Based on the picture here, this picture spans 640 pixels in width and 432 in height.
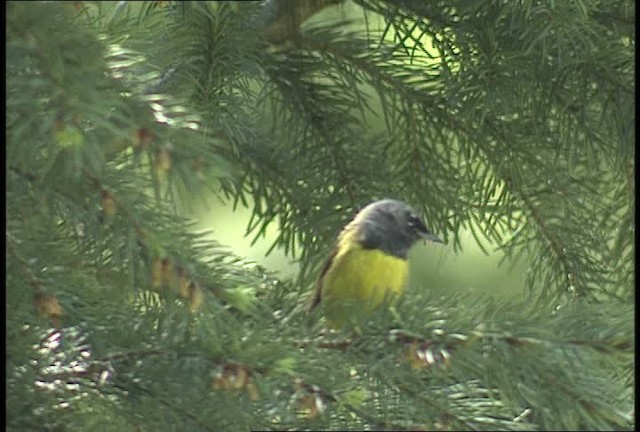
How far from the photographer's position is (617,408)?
88cm

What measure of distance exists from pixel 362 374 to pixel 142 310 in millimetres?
222

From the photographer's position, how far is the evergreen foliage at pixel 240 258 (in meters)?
0.82

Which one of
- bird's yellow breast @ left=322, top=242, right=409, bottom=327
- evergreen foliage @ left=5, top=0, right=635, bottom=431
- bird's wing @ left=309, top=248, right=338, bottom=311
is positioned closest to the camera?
evergreen foliage @ left=5, top=0, right=635, bottom=431

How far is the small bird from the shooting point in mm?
1575

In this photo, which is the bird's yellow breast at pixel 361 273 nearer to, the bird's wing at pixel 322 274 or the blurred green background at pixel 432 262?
the bird's wing at pixel 322 274

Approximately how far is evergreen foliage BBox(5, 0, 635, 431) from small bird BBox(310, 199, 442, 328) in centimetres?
7

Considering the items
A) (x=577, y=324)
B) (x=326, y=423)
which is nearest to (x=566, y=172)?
(x=577, y=324)

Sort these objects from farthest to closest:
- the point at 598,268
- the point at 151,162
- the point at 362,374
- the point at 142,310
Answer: the point at 598,268 → the point at 142,310 → the point at 362,374 → the point at 151,162

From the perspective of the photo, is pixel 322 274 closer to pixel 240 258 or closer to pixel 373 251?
pixel 373 251

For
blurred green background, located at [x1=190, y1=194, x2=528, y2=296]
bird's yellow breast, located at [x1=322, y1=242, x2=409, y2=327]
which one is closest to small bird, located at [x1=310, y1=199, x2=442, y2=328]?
bird's yellow breast, located at [x1=322, y1=242, x2=409, y2=327]

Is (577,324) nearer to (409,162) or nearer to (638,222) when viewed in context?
(638,222)

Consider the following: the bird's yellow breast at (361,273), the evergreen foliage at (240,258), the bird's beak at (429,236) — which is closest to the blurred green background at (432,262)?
the bird's yellow breast at (361,273)

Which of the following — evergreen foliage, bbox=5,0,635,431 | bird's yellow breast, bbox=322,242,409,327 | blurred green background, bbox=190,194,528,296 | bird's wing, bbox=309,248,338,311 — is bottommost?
blurred green background, bbox=190,194,528,296

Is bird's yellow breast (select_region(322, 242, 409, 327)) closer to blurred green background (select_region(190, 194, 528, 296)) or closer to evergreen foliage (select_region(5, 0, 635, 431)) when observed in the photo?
evergreen foliage (select_region(5, 0, 635, 431))
